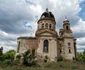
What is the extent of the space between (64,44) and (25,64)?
62.0ft

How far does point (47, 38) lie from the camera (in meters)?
35.8

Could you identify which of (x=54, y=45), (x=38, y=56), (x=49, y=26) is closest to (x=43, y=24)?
(x=49, y=26)

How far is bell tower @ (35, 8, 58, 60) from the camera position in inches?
1363

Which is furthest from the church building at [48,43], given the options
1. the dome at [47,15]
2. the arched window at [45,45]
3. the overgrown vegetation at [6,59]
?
the overgrown vegetation at [6,59]

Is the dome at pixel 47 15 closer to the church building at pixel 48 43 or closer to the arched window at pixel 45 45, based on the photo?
the church building at pixel 48 43

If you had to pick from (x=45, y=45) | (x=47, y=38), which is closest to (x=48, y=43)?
(x=45, y=45)

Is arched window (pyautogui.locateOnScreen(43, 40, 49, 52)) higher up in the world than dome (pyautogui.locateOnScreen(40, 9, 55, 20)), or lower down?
lower down

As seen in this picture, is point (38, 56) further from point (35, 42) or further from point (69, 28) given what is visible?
point (69, 28)

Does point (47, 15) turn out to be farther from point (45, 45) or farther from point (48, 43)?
point (45, 45)

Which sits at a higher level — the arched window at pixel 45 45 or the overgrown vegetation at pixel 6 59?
the arched window at pixel 45 45

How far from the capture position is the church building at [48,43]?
34781mm

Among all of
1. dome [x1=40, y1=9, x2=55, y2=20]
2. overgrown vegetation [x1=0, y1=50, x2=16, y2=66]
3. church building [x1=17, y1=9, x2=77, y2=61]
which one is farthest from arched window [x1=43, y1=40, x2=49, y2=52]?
overgrown vegetation [x1=0, y1=50, x2=16, y2=66]

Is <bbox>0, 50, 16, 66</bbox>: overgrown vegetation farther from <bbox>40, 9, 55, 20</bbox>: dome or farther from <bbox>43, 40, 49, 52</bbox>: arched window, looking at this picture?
<bbox>40, 9, 55, 20</bbox>: dome

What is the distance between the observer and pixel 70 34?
38469 millimetres
